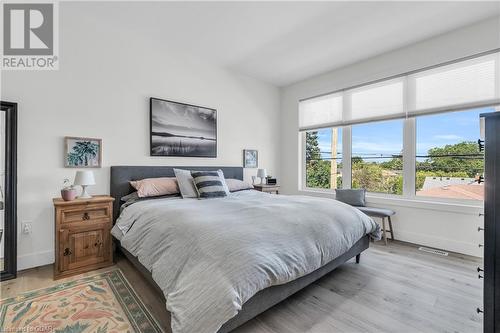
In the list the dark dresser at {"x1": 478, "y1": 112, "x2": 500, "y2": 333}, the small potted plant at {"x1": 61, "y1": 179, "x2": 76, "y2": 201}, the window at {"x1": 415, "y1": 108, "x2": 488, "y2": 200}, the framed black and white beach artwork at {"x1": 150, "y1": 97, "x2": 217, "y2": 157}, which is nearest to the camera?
the dark dresser at {"x1": 478, "y1": 112, "x2": 500, "y2": 333}

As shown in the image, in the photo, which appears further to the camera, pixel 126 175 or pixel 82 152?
pixel 126 175

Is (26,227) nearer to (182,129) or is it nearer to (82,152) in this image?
(82,152)

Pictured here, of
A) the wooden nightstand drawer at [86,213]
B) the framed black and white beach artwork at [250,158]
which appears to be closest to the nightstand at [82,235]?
the wooden nightstand drawer at [86,213]

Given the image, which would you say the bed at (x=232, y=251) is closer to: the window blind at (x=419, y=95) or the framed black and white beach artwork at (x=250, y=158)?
the window blind at (x=419, y=95)

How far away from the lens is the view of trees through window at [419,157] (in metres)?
3.07

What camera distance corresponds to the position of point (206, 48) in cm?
345

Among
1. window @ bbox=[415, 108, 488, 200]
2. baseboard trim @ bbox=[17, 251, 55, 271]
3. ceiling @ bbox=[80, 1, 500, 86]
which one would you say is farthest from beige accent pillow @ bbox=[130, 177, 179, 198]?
window @ bbox=[415, 108, 488, 200]

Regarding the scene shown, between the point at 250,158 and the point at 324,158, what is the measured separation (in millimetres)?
1438

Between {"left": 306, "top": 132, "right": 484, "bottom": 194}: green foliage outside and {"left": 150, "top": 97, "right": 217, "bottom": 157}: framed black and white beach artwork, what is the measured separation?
2.06m

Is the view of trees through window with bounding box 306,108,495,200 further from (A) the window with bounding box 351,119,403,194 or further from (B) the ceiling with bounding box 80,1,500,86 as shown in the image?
(B) the ceiling with bounding box 80,1,500,86

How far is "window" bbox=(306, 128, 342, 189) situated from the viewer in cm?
436

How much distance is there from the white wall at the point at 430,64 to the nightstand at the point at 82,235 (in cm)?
356

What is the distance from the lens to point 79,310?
1.76 metres

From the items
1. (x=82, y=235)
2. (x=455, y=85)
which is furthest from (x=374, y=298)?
(x=455, y=85)
